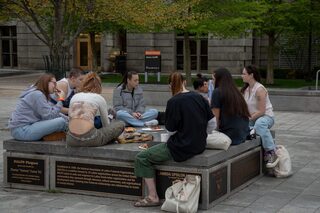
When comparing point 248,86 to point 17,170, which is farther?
point 248,86

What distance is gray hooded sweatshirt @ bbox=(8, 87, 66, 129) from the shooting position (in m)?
8.21

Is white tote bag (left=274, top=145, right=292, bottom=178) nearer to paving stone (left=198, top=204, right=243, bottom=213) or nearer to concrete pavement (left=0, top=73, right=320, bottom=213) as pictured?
concrete pavement (left=0, top=73, right=320, bottom=213)

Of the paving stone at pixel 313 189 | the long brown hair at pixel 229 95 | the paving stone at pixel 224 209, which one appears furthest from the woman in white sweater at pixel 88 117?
the paving stone at pixel 313 189

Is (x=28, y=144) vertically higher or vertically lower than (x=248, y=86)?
lower

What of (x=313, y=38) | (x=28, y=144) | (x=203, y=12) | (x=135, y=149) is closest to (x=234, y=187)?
(x=135, y=149)

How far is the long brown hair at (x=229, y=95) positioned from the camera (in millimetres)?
8109

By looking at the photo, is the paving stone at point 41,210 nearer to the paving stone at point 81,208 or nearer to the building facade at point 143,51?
the paving stone at point 81,208

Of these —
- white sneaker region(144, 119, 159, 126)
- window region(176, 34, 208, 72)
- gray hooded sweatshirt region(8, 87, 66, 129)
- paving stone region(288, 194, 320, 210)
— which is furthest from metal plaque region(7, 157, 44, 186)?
window region(176, 34, 208, 72)

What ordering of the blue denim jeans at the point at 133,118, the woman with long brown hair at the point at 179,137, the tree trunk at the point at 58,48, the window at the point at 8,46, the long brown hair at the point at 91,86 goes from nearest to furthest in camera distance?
the woman with long brown hair at the point at 179,137
the long brown hair at the point at 91,86
the blue denim jeans at the point at 133,118
the tree trunk at the point at 58,48
the window at the point at 8,46

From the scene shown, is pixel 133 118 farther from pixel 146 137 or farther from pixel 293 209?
pixel 293 209

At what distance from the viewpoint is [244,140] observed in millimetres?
8477

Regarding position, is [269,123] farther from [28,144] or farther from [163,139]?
[28,144]

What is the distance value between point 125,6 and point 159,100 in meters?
4.09

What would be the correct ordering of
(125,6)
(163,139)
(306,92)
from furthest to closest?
(306,92), (125,6), (163,139)
